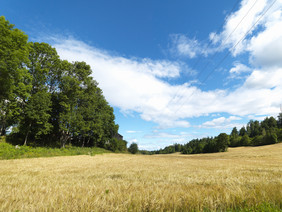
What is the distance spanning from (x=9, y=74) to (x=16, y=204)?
23.1 metres

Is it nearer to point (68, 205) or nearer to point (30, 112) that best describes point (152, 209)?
point (68, 205)

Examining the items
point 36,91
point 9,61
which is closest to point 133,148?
point 36,91

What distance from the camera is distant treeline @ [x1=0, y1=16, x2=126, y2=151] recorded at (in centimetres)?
1762

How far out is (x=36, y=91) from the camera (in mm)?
26547

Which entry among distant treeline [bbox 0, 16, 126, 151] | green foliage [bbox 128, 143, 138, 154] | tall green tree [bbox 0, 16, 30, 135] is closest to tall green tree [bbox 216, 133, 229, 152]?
green foliage [bbox 128, 143, 138, 154]

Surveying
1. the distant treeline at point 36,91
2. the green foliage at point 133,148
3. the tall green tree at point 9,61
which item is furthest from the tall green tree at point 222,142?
the tall green tree at point 9,61

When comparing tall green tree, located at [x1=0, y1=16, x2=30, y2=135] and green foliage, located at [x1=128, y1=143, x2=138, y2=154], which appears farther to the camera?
green foliage, located at [x1=128, y1=143, x2=138, y2=154]

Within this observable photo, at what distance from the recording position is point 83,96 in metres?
33.4

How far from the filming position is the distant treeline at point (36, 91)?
57.8 ft

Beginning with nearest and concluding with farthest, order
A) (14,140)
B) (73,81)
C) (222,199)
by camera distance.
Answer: (222,199)
(14,140)
(73,81)

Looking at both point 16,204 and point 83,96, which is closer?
point 16,204

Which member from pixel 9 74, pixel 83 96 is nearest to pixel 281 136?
pixel 83 96

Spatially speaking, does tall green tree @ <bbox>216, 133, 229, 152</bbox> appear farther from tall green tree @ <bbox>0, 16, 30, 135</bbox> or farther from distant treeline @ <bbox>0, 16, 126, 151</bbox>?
tall green tree @ <bbox>0, 16, 30, 135</bbox>

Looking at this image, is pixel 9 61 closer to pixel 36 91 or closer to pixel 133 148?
pixel 36 91
